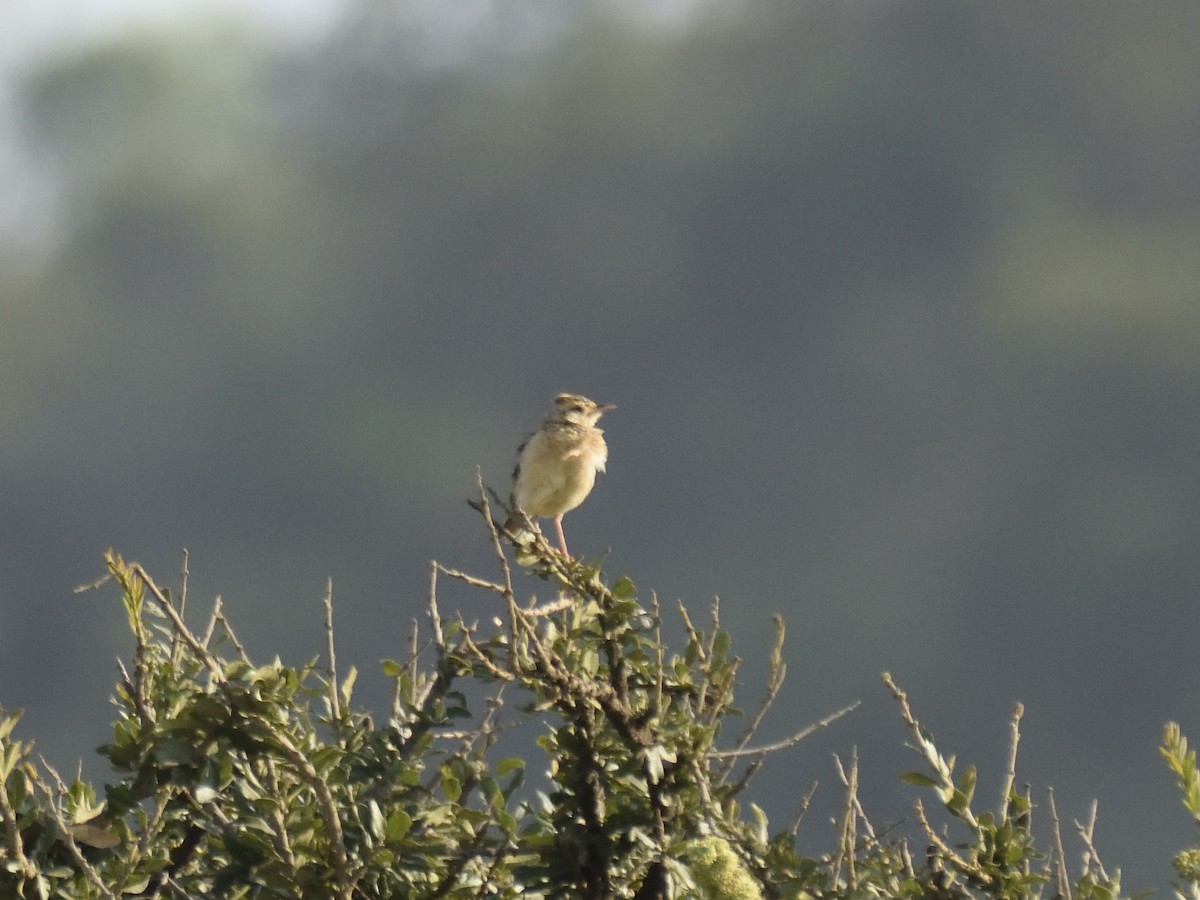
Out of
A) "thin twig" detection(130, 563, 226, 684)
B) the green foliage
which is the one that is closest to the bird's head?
the green foliage

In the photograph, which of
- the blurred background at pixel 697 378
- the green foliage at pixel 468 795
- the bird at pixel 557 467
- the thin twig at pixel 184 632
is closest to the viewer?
the thin twig at pixel 184 632

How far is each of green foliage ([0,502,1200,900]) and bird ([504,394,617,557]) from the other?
3.62 meters

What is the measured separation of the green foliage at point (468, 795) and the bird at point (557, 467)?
3625 millimetres

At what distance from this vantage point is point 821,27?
206 ft

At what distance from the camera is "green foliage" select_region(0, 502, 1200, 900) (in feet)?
12.5

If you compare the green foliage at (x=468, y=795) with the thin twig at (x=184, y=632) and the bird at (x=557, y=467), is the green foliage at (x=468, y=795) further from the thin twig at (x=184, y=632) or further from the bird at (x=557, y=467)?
the bird at (x=557, y=467)

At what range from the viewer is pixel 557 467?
8.02 meters

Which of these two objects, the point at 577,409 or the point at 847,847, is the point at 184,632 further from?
the point at 577,409

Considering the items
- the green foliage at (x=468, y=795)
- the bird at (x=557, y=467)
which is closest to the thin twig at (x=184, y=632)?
the green foliage at (x=468, y=795)

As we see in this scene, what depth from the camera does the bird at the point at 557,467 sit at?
804 cm

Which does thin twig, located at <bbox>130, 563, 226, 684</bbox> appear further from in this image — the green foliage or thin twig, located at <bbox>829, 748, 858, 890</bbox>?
thin twig, located at <bbox>829, 748, 858, 890</bbox>

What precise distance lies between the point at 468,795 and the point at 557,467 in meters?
3.76

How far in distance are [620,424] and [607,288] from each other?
8936 mm

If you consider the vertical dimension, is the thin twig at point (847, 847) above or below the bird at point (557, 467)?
above
